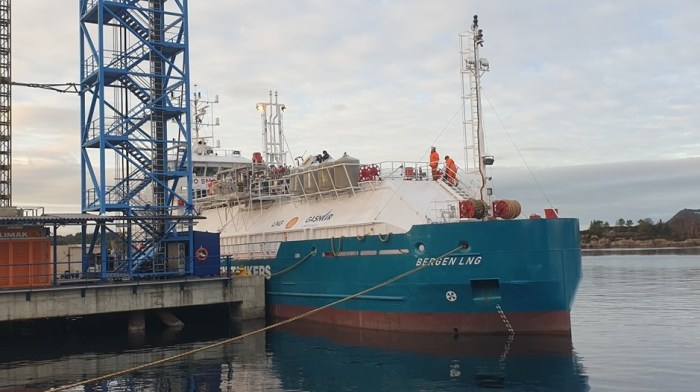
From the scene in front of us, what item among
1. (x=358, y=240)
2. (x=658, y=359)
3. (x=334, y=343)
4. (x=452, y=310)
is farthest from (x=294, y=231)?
(x=658, y=359)

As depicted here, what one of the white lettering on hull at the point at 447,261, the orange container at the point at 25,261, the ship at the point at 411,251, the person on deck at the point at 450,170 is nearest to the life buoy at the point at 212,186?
the ship at the point at 411,251

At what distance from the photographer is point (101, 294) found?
2438 cm

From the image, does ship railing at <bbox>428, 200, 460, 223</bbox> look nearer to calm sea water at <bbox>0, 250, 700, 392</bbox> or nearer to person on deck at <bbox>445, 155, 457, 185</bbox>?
person on deck at <bbox>445, 155, 457, 185</bbox>

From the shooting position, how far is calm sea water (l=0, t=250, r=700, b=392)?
16484mm

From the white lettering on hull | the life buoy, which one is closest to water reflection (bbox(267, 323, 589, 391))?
the white lettering on hull

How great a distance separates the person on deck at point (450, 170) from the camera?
26.7 m

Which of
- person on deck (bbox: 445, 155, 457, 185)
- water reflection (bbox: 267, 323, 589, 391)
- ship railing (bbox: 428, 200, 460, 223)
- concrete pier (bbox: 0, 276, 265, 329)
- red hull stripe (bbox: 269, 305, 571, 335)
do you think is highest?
person on deck (bbox: 445, 155, 457, 185)

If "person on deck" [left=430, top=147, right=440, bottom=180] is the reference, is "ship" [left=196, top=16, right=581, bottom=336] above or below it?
below

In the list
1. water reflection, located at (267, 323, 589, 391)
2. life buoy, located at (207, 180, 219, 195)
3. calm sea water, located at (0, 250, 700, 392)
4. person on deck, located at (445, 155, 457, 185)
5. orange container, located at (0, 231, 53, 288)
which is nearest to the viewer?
water reflection, located at (267, 323, 589, 391)

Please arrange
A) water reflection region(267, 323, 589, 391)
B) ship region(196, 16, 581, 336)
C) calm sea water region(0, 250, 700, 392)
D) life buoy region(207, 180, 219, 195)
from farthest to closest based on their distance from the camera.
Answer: life buoy region(207, 180, 219, 195) → ship region(196, 16, 581, 336) → calm sea water region(0, 250, 700, 392) → water reflection region(267, 323, 589, 391)

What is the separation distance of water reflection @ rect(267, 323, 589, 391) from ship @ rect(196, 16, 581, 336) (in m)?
0.93

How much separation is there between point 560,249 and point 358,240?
23.3 ft

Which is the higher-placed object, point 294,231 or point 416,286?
point 294,231

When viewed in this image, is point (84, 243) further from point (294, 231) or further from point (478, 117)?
point (478, 117)
